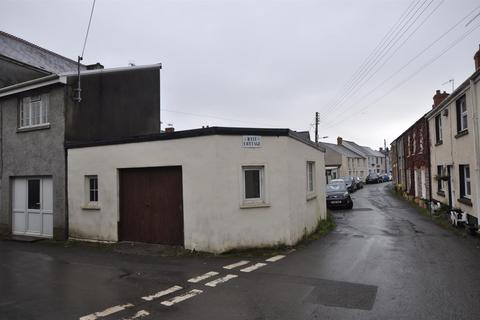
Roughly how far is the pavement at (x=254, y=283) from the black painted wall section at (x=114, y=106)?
4.70 meters

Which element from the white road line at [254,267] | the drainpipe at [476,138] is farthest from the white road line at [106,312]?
the drainpipe at [476,138]

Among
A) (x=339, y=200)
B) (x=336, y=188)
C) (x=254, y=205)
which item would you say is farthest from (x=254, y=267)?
(x=336, y=188)

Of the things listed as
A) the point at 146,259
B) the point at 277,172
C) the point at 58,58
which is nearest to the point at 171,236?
the point at 146,259

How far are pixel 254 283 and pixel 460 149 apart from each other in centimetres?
1081

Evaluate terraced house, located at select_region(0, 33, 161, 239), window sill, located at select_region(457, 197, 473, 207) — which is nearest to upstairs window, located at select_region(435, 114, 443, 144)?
window sill, located at select_region(457, 197, 473, 207)

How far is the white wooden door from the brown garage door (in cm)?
380

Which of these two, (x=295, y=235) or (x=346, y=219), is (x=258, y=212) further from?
(x=346, y=219)

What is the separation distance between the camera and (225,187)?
9211 millimetres

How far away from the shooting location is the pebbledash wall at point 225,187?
9156 mm

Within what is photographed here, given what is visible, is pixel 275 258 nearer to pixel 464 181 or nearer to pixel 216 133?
pixel 216 133

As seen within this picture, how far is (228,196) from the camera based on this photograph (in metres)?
9.23

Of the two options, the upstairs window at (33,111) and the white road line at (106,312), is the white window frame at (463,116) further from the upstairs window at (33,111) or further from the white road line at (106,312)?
the upstairs window at (33,111)

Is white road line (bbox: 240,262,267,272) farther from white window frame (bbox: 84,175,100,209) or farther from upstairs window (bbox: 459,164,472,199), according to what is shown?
upstairs window (bbox: 459,164,472,199)

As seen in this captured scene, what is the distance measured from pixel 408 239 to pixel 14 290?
34.8 ft
